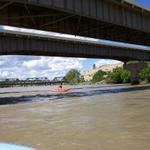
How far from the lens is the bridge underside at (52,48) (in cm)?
5591

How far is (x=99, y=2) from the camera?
129 feet

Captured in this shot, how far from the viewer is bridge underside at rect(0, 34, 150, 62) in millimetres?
55906

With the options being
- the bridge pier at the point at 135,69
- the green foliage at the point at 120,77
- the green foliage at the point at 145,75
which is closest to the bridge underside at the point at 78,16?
the green foliage at the point at 145,75

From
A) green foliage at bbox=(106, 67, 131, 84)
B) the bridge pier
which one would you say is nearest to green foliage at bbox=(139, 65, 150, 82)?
the bridge pier

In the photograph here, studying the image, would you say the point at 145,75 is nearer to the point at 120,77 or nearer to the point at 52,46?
the point at 120,77

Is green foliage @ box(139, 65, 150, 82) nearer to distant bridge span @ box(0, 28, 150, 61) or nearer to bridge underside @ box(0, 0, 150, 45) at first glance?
distant bridge span @ box(0, 28, 150, 61)

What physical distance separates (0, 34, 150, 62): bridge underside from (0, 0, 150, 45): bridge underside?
42.6ft

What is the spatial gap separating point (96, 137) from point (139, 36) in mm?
46269

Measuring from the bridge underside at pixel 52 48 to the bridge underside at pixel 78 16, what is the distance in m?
13.0

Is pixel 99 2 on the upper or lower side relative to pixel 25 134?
upper

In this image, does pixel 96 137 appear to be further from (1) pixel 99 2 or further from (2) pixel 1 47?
(2) pixel 1 47

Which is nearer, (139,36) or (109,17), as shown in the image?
(109,17)

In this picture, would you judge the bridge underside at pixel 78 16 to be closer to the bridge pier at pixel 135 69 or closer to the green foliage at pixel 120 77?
the bridge pier at pixel 135 69

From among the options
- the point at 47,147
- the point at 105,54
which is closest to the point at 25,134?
the point at 47,147
